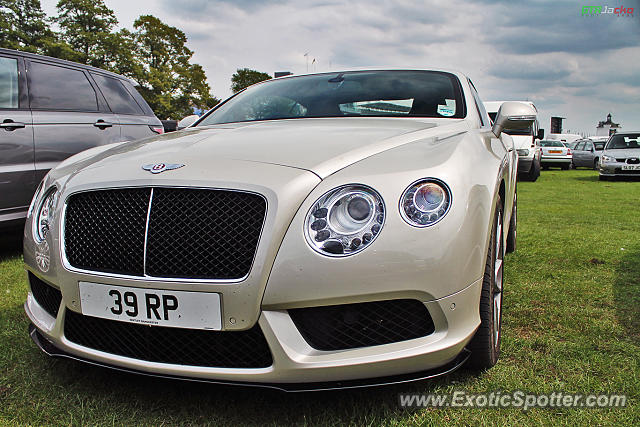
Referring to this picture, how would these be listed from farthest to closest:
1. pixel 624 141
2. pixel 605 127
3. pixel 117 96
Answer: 1. pixel 605 127
2. pixel 624 141
3. pixel 117 96

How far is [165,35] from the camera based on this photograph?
3734cm

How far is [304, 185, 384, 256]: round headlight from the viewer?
5.26ft

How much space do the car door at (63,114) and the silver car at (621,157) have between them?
14.8 metres

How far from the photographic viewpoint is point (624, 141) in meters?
16.3

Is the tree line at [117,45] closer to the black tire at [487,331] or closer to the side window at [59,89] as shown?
the side window at [59,89]

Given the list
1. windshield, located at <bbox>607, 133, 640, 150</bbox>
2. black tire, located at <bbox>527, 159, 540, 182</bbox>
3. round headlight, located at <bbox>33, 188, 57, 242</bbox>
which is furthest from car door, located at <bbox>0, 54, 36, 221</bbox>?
windshield, located at <bbox>607, 133, 640, 150</bbox>

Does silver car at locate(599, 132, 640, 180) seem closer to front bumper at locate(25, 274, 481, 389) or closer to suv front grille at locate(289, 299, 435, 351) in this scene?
front bumper at locate(25, 274, 481, 389)

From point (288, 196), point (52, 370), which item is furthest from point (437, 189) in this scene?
point (52, 370)

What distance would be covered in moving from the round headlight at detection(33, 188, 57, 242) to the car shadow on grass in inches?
99.8

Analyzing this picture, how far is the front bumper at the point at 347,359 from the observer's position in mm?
1615

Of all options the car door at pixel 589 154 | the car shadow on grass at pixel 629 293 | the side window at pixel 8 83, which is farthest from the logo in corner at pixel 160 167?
the car door at pixel 589 154

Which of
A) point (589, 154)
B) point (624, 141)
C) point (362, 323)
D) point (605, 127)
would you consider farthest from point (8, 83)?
point (605, 127)

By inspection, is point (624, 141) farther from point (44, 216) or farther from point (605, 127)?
point (605, 127)

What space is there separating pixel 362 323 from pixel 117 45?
35.3 m
